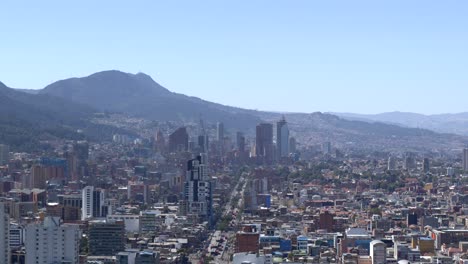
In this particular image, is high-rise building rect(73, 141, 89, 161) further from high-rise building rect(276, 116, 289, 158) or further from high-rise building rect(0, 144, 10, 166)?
high-rise building rect(276, 116, 289, 158)

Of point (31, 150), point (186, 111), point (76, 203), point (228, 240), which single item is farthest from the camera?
point (186, 111)

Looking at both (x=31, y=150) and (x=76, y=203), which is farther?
(x=31, y=150)

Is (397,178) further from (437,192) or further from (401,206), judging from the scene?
(401,206)

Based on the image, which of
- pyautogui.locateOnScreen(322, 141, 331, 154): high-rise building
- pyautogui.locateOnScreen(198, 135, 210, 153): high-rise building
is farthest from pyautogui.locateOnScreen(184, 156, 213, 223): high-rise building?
pyautogui.locateOnScreen(322, 141, 331, 154): high-rise building

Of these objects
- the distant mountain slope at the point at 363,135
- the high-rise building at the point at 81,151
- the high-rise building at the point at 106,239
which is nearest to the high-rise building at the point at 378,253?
the high-rise building at the point at 106,239

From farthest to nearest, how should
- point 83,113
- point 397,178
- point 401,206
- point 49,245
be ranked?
point 83,113
point 397,178
point 401,206
point 49,245

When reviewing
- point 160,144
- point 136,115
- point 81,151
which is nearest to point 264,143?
point 160,144

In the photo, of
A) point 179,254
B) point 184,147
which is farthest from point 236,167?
point 179,254
